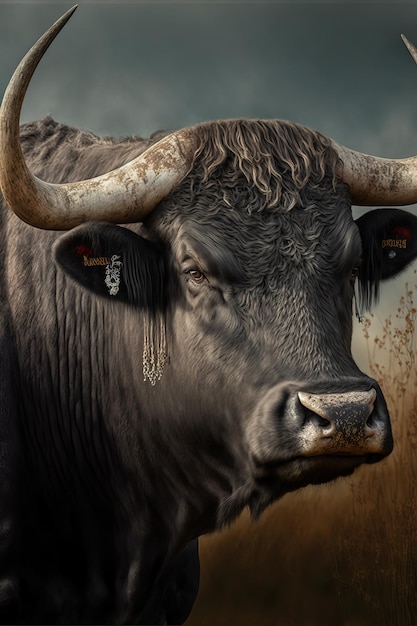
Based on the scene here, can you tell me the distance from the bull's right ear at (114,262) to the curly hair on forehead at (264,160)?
0.51 metres

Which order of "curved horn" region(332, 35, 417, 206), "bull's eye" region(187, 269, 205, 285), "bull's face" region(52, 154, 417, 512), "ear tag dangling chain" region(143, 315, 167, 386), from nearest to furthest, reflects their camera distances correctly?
"bull's face" region(52, 154, 417, 512) → "bull's eye" region(187, 269, 205, 285) → "ear tag dangling chain" region(143, 315, 167, 386) → "curved horn" region(332, 35, 417, 206)

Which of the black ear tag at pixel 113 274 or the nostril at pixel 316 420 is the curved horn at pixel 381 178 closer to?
the black ear tag at pixel 113 274

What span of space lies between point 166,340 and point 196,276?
1.47 feet

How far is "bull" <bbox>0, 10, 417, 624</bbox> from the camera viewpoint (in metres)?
5.07

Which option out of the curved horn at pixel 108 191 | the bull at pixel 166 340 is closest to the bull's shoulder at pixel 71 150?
the bull at pixel 166 340

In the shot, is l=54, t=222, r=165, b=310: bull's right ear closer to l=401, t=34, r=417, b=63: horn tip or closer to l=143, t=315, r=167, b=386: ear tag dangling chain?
l=143, t=315, r=167, b=386: ear tag dangling chain

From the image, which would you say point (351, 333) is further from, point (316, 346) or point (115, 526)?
point (115, 526)

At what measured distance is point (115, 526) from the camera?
621 cm

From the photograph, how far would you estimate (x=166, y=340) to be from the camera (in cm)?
561

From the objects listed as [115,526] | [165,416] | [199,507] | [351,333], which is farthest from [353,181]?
[115,526]

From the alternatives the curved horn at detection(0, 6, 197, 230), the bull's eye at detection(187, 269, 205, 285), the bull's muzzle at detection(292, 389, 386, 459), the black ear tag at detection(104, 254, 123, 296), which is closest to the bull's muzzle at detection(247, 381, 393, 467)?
the bull's muzzle at detection(292, 389, 386, 459)

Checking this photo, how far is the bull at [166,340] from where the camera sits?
5066 millimetres

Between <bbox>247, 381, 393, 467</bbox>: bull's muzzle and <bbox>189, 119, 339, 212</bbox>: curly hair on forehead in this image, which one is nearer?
<bbox>247, 381, 393, 467</bbox>: bull's muzzle

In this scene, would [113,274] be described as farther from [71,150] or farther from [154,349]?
[71,150]
